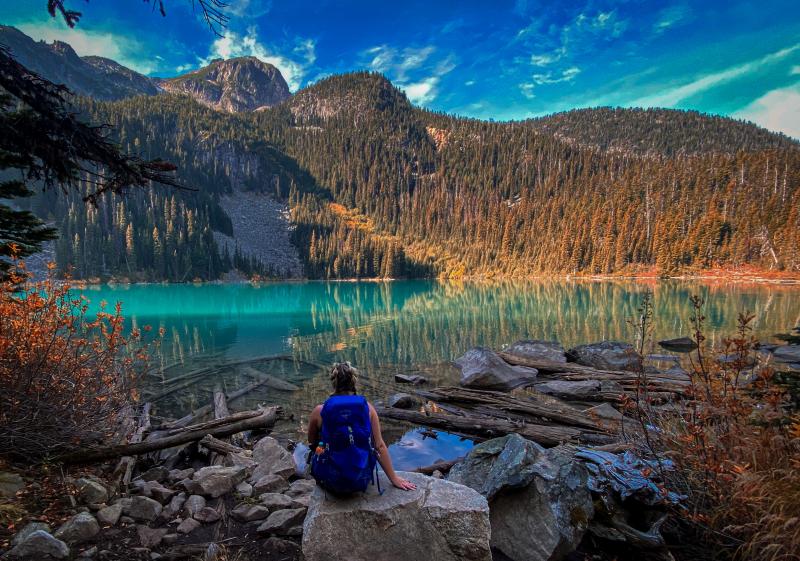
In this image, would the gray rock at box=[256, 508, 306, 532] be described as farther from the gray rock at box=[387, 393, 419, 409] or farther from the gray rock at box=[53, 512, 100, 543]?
the gray rock at box=[387, 393, 419, 409]

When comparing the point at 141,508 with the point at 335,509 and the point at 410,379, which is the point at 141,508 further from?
the point at 410,379

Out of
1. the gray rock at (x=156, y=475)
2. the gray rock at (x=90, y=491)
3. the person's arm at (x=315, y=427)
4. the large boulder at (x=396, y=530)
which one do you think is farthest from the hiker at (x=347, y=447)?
the gray rock at (x=156, y=475)

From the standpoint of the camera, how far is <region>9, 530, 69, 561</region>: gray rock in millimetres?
4160

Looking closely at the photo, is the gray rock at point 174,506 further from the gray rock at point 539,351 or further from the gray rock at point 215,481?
the gray rock at point 539,351

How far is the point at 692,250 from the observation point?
104m

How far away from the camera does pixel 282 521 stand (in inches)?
220

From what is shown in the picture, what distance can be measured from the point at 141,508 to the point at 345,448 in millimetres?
3689

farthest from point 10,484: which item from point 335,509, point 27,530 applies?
point 335,509

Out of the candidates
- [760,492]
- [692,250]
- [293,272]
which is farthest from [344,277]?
[760,492]

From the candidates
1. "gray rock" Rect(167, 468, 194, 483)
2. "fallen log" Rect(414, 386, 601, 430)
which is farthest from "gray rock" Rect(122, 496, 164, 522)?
"fallen log" Rect(414, 386, 601, 430)

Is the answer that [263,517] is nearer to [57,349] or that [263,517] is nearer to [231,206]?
[57,349]

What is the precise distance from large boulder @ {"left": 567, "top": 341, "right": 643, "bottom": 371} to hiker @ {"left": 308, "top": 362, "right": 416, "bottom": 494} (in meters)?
16.5

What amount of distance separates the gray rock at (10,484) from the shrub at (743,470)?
26.2ft

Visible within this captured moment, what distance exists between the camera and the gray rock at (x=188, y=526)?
550 centimetres
